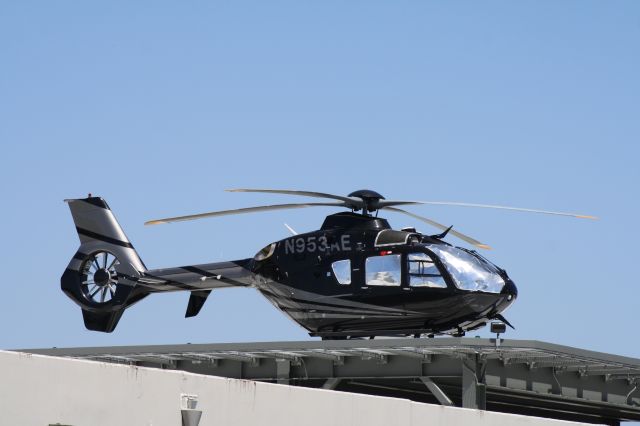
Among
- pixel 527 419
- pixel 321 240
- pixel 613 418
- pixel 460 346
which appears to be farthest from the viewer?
pixel 613 418

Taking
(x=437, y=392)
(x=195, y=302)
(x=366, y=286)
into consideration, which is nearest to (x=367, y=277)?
(x=366, y=286)

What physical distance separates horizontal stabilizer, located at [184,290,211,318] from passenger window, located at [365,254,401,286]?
6.70 m

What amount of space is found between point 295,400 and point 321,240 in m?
12.2

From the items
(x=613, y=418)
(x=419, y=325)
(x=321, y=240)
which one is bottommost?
(x=613, y=418)

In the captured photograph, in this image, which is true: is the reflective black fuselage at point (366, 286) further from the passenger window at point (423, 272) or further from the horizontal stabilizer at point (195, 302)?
the horizontal stabilizer at point (195, 302)

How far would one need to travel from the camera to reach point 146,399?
55.0ft

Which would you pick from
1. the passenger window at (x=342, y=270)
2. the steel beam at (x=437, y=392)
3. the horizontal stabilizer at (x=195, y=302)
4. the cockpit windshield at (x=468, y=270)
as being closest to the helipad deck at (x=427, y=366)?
the steel beam at (x=437, y=392)

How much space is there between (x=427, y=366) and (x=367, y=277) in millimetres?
2705

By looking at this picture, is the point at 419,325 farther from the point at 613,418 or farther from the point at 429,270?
the point at 613,418

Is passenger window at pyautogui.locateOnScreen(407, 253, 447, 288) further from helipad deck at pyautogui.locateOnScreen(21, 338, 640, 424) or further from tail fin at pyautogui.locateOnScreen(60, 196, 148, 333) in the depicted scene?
tail fin at pyautogui.locateOnScreen(60, 196, 148, 333)

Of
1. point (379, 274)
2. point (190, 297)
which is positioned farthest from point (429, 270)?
point (190, 297)

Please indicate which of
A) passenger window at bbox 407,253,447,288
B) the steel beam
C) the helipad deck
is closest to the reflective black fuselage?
passenger window at bbox 407,253,447,288

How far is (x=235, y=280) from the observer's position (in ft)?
112

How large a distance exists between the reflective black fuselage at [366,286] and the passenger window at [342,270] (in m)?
0.02
